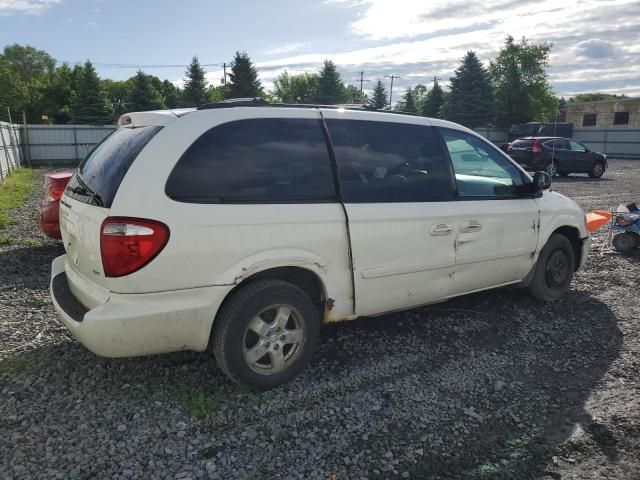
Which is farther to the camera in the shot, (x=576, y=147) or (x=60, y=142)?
(x=60, y=142)

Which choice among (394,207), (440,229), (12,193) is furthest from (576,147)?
(12,193)

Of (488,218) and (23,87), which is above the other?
(23,87)

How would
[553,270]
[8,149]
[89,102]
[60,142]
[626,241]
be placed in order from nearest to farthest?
[553,270] → [626,241] → [8,149] → [60,142] → [89,102]

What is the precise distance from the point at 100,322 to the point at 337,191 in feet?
5.71

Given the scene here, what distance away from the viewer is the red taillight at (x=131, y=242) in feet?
9.41

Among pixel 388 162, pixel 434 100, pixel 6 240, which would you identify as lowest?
pixel 6 240

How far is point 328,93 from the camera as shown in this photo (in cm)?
5122

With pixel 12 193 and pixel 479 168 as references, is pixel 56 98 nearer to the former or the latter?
pixel 12 193

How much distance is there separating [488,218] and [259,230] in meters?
2.24

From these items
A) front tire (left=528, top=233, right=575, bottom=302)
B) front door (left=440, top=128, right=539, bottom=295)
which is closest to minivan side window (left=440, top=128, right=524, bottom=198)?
front door (left=440, top=128, right=539, bottom=295)

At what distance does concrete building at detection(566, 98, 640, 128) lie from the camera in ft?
155

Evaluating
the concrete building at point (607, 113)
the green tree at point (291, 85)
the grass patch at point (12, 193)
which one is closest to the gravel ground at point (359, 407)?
the grass patch at point (12, 193)

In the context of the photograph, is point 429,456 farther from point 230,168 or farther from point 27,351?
point 27,351

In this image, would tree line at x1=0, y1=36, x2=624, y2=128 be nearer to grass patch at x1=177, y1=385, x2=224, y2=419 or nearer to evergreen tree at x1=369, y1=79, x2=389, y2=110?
evergreen tree at x1=369, y1=79, x2=389, y2=110
